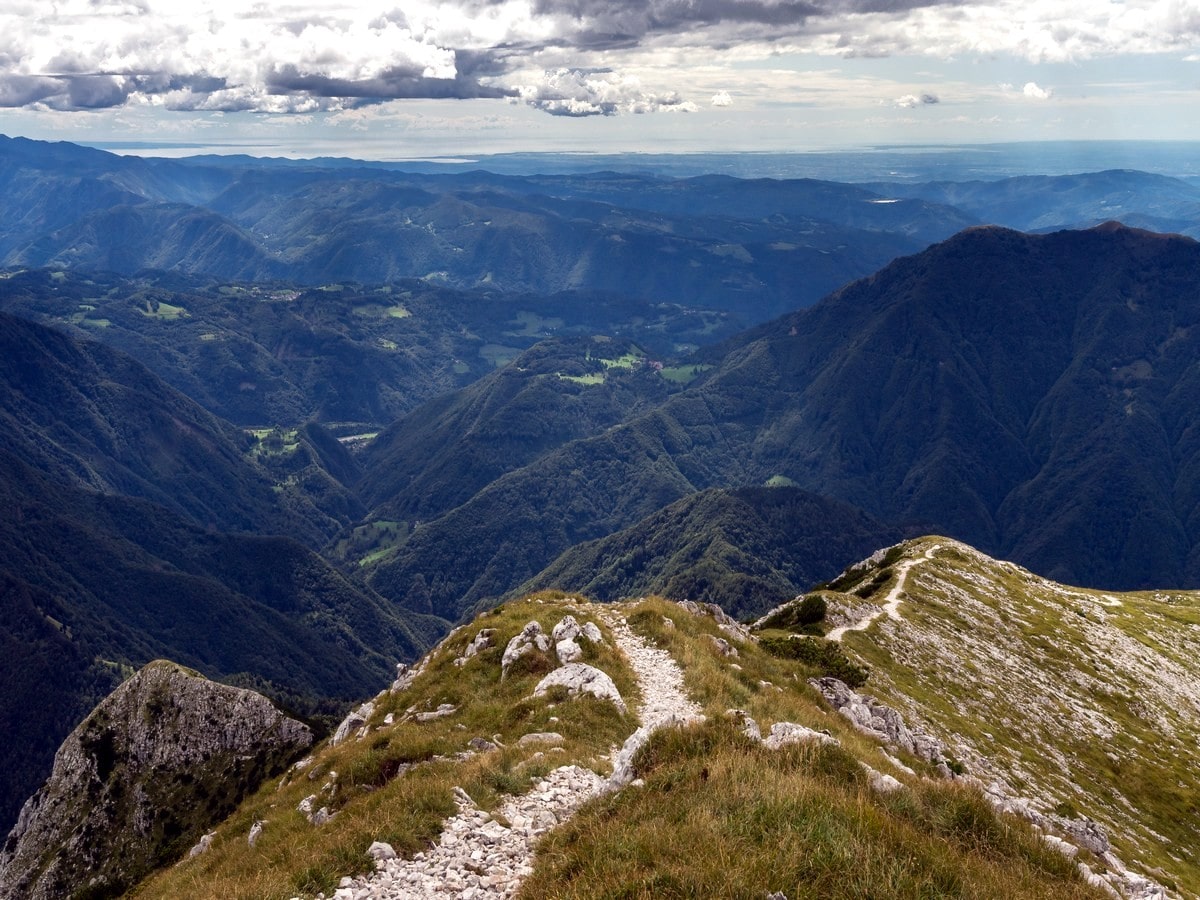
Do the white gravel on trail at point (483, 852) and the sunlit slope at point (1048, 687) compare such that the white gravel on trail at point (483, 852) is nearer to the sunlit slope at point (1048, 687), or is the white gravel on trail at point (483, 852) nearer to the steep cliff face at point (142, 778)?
the sunlit slope at point (1048, 687)

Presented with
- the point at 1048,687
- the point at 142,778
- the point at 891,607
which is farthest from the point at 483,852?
the point at 142,778

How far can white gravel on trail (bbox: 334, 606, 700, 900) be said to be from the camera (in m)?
20.2

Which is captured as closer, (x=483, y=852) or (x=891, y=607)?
(x=483, y=852)

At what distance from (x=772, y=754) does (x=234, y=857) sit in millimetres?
22186

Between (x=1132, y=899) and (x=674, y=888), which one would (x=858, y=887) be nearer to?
(x=674, y=888)

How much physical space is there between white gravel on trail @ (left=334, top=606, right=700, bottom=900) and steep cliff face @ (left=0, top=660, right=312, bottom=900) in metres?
59.4

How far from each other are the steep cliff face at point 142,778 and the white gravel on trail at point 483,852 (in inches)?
2338

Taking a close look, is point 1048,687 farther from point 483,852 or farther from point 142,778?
point 142,778

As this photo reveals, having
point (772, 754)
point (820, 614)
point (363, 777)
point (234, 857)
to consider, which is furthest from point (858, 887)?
point (820, 614)

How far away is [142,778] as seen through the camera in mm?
87750

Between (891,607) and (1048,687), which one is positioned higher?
(891,607)

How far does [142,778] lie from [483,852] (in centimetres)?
8593

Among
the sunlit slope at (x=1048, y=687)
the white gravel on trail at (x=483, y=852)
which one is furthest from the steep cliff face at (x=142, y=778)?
the white gravel on trail at (x=483, y=852)

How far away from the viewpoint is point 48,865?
273 feet
